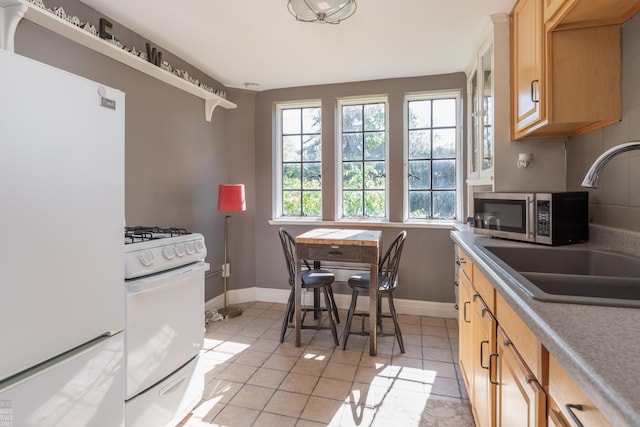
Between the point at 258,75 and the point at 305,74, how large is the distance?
0.47m

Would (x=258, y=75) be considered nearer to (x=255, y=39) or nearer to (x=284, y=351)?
(x=255, y=39)

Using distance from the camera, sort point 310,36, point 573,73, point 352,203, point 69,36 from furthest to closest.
Answer: point 352,203, point 310,36, point 69,36, point 573,73

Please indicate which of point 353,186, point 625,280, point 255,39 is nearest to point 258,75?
point 255,39

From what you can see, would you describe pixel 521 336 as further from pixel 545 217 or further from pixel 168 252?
pixel 168 252

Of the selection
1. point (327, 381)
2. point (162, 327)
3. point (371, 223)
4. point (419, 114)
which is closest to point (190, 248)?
point (162, 327)

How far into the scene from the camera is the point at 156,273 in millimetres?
1535

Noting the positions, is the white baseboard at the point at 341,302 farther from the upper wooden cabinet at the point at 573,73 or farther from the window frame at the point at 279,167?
the upper wooden cabinet at the point at 573,73

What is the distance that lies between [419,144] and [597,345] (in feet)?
9.67

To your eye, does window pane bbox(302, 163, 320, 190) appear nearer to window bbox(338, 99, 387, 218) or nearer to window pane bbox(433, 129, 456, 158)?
window bbox(338, 99, 387, 218)

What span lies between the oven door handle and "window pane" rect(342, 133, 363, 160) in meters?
2.24

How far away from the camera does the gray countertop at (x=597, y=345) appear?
1.47 feet

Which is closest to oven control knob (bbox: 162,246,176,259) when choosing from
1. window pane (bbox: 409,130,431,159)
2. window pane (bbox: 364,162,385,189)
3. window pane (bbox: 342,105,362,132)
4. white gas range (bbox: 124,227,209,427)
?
white gas range (bbox: 124,227,209,427)

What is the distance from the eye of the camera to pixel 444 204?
328 centimetres

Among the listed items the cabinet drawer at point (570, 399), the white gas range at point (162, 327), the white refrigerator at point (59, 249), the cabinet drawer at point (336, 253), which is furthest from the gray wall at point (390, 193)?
the cabinet drawer at point (570, 399)
